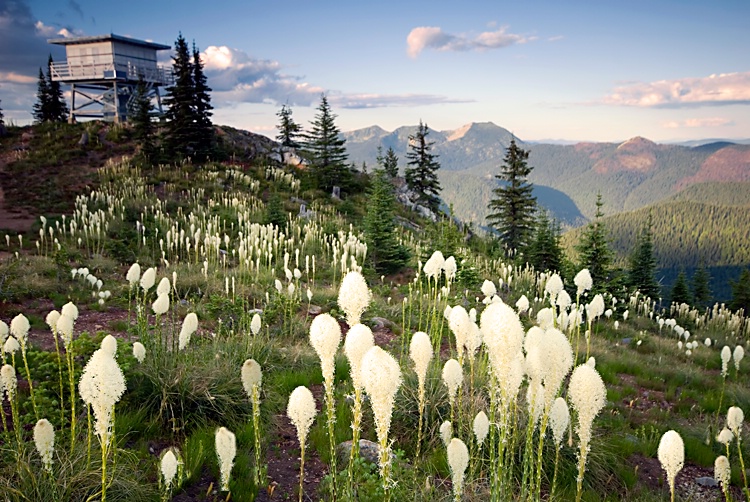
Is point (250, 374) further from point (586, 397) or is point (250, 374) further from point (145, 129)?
point (145, 129)

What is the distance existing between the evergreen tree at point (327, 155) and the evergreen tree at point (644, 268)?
16.9 metres

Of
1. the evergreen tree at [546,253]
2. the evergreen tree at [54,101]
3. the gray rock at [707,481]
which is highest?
the evergreen tree at [54,101]

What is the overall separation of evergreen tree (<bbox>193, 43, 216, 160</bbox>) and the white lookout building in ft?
21.3

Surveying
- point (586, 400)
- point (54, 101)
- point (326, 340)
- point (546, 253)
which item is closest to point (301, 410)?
point (326, 340)

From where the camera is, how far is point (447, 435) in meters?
3.29

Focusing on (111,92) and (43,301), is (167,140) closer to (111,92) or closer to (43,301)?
(111,92)

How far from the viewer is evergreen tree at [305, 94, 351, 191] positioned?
1030 inches

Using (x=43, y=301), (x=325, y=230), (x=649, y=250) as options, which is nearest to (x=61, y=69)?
(x=325, y=230)

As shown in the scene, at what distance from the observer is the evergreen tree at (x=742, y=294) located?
2985cm

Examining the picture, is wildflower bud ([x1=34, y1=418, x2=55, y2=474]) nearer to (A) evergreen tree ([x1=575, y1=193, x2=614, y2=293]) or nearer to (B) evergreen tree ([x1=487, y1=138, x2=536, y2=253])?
(A) evergreen tree ([x1=575, y1=193, x2=614, y2=293])

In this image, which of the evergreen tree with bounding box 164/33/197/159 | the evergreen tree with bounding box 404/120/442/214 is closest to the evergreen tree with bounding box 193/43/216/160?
the evergreen tree with bounding box 164/33/197/159

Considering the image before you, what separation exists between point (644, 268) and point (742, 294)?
10.6 m

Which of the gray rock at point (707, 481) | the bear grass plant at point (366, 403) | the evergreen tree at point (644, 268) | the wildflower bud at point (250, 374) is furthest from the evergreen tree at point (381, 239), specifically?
the evergreen tree at point (644, 268)

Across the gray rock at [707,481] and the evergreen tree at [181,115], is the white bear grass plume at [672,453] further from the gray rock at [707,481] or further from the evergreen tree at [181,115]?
the evergreen tree at [181,115]
